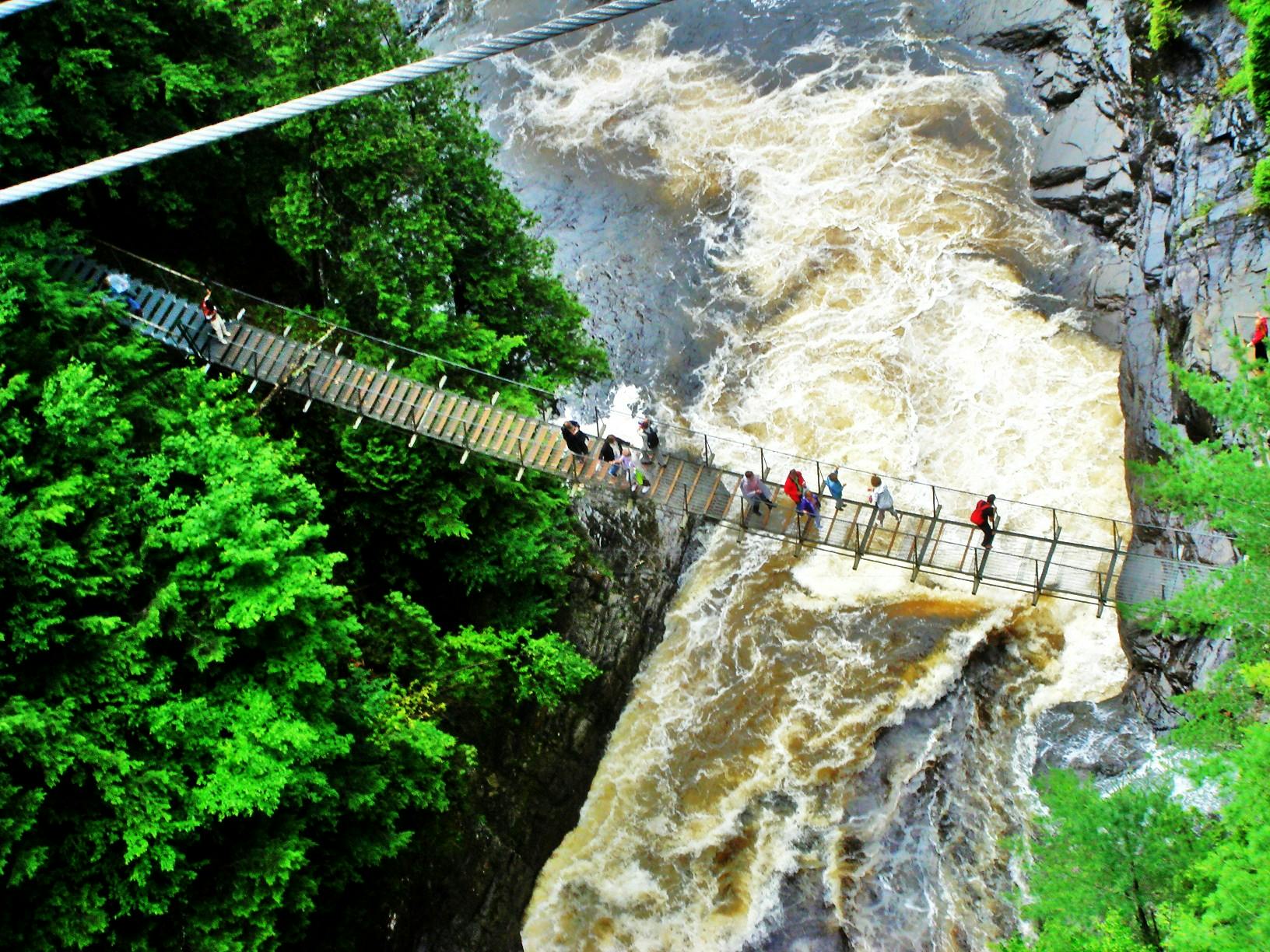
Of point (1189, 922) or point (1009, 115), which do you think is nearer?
point (1189, 922)

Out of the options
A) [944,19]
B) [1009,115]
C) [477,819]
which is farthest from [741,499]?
[944,19]

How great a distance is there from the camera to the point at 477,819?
16969 millimetres

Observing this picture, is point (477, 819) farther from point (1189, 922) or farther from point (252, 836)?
point (1189, 922)

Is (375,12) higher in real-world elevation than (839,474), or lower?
higher

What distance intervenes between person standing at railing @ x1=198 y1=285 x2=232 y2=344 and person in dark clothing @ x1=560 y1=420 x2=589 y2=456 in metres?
6.29

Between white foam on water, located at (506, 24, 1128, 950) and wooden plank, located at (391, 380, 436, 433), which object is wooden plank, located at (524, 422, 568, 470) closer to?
wooden plank, located at (391, 380, 436, 433)

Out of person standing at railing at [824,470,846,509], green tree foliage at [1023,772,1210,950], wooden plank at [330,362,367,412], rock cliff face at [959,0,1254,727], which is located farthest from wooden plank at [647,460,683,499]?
rock cliff face at [959,0,1254,727]

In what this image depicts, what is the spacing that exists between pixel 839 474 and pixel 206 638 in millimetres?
13900

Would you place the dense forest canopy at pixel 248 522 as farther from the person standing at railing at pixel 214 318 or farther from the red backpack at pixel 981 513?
the red backpack at pixel 981 513

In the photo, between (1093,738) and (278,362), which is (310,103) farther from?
(1093,738)

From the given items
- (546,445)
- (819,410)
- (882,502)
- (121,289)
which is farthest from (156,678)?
(819,410)

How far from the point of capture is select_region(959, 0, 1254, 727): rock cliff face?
1873cm

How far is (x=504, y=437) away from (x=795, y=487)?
5206 mm

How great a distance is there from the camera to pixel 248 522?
12.8 m
